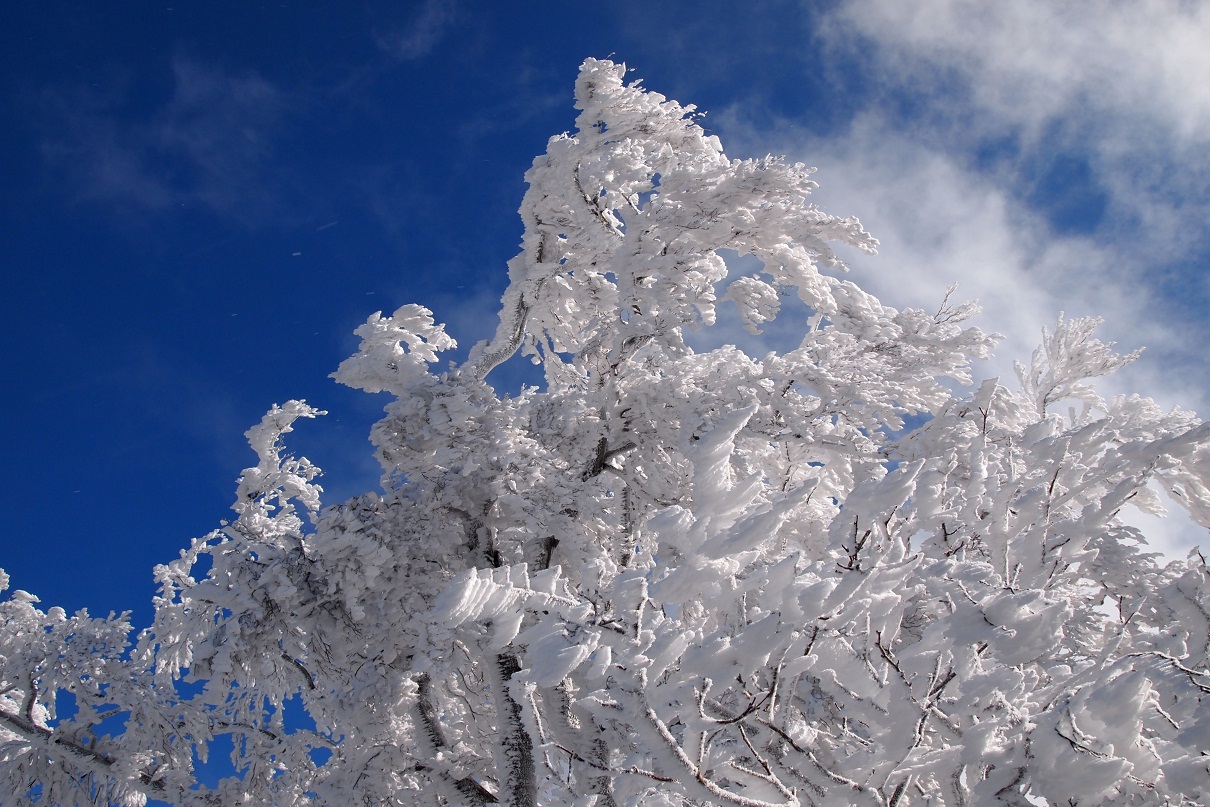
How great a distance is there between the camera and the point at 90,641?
29.9 feet

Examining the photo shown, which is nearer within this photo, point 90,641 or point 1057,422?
point 1057,422

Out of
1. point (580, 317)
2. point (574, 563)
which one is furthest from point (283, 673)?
point (580, 317)

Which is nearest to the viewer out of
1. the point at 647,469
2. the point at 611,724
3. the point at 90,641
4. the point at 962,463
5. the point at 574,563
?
the point at 962,463

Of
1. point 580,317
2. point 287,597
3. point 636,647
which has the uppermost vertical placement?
point 580,317

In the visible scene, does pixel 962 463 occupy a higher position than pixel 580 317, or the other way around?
pixel 580 317

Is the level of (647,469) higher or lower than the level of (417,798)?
higher

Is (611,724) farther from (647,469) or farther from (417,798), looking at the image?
(647,469)

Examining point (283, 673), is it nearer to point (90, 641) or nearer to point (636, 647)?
point (90, 641)

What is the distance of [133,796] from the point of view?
28.3 ft

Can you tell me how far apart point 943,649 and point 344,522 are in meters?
6.08

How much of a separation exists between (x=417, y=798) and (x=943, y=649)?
21.2 ft

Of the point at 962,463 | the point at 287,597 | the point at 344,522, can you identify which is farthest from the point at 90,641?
the point at 962,463

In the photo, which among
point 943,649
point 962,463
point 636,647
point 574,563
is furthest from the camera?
point 574,563

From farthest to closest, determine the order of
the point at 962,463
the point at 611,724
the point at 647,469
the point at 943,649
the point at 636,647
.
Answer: the point at 647,469 → the point at 611,724 → the point at 962,463 → the point at 943,649 → the point at 636,647
